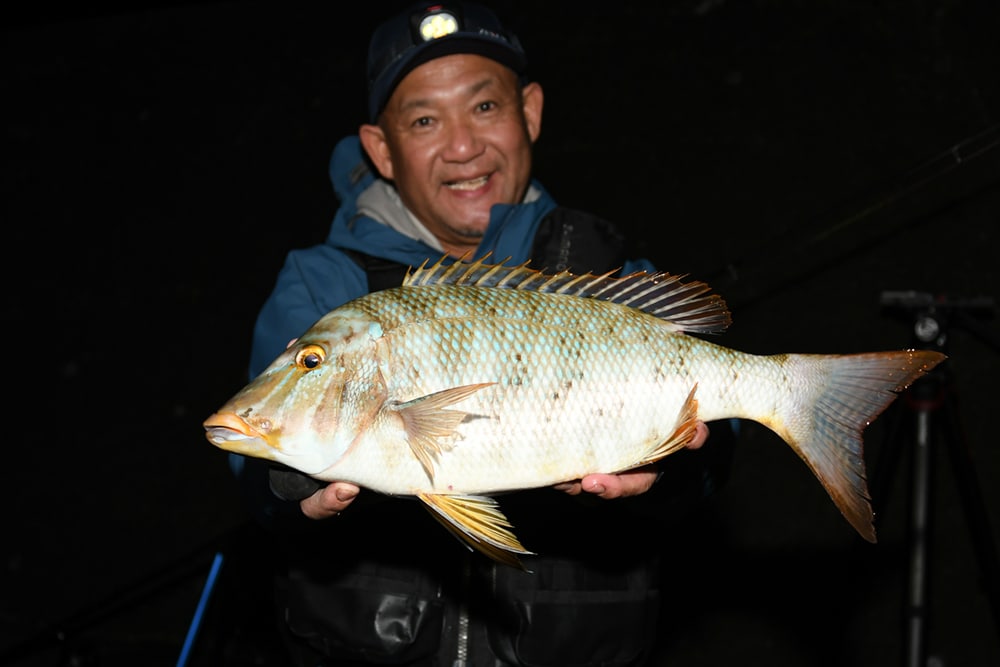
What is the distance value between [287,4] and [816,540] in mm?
2707

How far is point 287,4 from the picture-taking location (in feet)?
10.9

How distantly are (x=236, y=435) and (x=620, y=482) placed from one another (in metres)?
0.62

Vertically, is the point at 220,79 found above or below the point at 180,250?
above

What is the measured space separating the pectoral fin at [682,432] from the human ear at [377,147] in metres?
1.13

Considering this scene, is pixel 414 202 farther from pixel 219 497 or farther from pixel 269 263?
pixel 219 497

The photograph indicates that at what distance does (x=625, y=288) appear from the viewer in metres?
1.47

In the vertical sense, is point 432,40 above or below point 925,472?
above

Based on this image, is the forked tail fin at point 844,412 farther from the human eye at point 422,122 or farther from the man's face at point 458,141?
the human eye at point 422,122

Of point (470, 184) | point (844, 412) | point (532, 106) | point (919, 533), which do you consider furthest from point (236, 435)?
point (919, 533)

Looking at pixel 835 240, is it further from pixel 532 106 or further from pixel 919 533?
pixel 532 106

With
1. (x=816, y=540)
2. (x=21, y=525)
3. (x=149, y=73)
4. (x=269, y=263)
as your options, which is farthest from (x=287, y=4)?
(x=816, y=540)

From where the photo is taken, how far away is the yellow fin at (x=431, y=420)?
125 cm

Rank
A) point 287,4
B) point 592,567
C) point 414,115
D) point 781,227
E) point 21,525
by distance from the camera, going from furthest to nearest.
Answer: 1. point 21,525
2. point 287,4
3. point 781,227
4. point 414,115
5. point 592,567

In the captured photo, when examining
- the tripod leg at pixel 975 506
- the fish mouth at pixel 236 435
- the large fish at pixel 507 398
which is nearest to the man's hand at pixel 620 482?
the large fish at pixel 507 398
